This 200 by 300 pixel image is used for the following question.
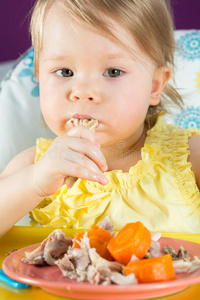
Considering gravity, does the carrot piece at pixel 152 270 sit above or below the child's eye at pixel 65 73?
below

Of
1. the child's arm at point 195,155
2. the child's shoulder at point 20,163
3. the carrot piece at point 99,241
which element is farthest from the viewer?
the child's shoulder at point 20,163

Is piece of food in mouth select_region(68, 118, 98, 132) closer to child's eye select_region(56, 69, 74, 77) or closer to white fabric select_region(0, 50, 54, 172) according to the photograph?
child's eye select_region(56, 69, 74, 77)

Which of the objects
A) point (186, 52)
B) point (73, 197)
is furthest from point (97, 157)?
point (186, 52)

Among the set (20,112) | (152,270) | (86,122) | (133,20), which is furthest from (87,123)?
(20,112)

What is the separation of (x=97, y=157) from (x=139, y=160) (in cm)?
35

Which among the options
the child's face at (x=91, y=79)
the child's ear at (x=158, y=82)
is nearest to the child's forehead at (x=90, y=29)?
the child's face at (x=91, y=79)

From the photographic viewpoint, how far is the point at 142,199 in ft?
3.10

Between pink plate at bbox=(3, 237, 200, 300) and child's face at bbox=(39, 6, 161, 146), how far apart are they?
1.20 ft

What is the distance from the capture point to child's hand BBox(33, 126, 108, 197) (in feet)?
2.23

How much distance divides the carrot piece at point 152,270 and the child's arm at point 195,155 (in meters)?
0.47

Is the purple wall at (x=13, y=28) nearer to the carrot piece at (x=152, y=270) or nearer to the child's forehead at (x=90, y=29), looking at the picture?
the child's forehead at (x=90, y=29)

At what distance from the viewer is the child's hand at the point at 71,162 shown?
0.68 m

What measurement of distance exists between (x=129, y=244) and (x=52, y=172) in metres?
0.21

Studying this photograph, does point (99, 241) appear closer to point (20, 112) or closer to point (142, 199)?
point (142, 199)
